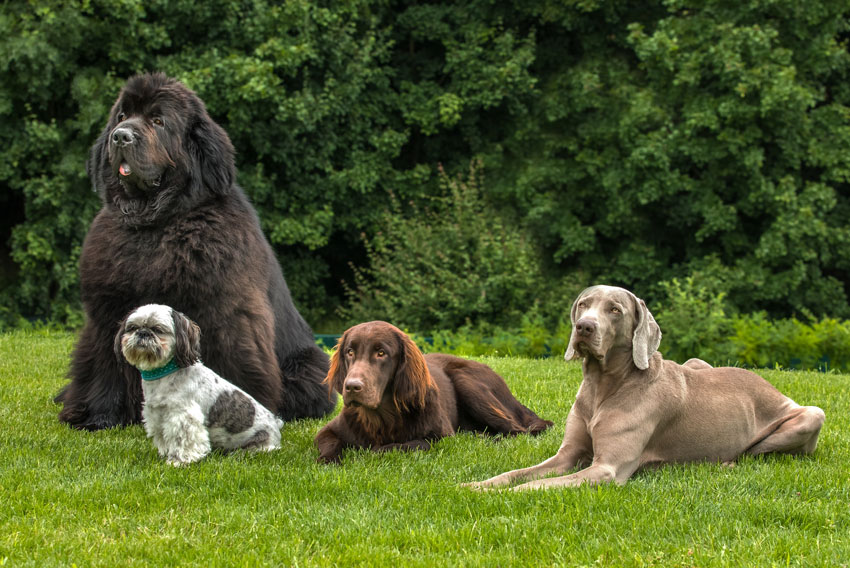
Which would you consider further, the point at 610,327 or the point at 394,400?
the point at 394,400

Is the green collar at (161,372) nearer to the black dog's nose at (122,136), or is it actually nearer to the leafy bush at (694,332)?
the black dog's nose at (122,136)

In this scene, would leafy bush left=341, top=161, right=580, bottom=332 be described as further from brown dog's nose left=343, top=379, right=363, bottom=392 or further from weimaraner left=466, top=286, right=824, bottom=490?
brown dog's nose left=343, top=379, right=363, bottom=392

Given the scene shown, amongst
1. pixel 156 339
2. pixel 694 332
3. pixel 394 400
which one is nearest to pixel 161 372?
pixel 156 339

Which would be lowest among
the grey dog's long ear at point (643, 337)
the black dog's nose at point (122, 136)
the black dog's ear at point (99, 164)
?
the grey dog's long ear at point (643, 337)

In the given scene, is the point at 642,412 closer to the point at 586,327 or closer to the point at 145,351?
the point at 586,327

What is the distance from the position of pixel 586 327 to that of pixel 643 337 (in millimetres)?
422

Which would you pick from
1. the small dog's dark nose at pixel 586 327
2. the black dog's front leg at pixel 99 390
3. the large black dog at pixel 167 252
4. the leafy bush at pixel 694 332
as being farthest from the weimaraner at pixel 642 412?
the leafy bush at pixel 694 332

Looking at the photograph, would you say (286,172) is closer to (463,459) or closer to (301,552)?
(463,459)

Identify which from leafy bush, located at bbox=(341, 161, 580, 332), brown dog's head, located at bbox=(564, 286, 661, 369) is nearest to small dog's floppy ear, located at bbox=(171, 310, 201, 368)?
brown dog's head, located at bbox=(564, 286, 661, 369)

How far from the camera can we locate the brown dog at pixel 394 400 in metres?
5.15

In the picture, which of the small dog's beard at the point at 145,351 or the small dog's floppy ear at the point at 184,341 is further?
the small dog's floppy ear at the point at 184,341

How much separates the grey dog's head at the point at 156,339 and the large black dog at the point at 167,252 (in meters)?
0.69

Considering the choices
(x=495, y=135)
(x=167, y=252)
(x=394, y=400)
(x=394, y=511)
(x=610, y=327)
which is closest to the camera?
(x=394, y=511)

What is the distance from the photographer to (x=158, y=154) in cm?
563
